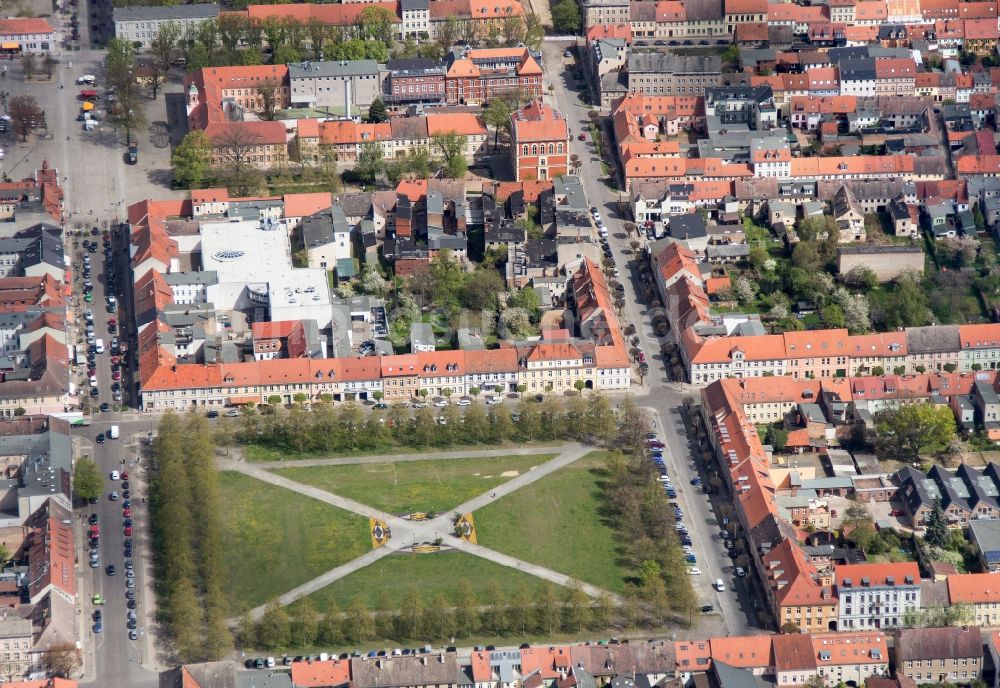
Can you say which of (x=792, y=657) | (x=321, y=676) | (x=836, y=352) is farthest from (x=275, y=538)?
(x=836, y=352)

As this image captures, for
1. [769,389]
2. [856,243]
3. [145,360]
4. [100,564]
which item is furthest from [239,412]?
[856,243]

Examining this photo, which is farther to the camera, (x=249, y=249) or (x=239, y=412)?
(x=249, y=249)

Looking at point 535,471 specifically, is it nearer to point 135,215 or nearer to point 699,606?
point 699,606

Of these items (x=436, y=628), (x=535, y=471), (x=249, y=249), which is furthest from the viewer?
(x=249, y=249)

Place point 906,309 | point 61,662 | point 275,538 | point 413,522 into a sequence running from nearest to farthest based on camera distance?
point 61,662 → point 275,538 → point 413,522 → point 906,309

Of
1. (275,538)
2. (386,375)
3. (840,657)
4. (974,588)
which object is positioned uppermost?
(386,375)

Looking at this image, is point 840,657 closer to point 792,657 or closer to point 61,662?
point 792,657

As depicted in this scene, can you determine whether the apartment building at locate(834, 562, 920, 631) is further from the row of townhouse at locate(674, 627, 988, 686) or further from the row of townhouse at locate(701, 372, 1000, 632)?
the row of townhouse at locate(674, 627, 988, 686)

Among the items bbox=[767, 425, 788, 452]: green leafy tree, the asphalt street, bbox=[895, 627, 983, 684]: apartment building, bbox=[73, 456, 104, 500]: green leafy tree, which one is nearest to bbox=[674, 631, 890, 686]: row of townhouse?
bbox=[895, 627, 983, 684]: apartment building
